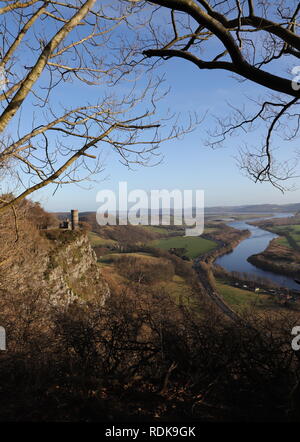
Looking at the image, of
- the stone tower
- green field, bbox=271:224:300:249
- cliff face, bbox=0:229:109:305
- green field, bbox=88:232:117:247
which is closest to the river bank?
green field, bbox=271:224:300:249

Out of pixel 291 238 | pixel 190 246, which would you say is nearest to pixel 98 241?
pixel 190 246

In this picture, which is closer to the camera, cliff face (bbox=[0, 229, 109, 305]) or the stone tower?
cliff face (bbox=[0, 229, 109, 305])

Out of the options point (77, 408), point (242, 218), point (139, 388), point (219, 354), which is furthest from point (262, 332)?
point (242, 218)

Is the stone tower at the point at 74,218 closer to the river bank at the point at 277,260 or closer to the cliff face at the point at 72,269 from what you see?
the cliff face at the point at 72,269

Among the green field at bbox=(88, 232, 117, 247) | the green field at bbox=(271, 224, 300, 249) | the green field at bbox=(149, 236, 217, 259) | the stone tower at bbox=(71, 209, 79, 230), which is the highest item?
the stone tower at bbox=(71, 209, 79, 230)

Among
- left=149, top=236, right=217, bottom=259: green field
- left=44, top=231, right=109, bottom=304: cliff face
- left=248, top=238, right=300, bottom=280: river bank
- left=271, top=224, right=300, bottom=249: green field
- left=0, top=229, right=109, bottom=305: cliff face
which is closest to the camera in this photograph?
left=0, top=229, right=109, bottom=305: cliff face

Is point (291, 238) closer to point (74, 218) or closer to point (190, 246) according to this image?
point (190, 246)

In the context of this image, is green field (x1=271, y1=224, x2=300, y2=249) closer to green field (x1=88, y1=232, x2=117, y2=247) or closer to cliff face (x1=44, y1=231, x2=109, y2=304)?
cliff face (x1=44, y1=231, x2=109, y2=304)

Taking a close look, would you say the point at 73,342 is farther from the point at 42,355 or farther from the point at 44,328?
the point at 44,328

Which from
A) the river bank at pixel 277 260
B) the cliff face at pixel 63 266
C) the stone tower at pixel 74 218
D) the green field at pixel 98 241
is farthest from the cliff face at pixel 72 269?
the river bank at pixel 277 260
